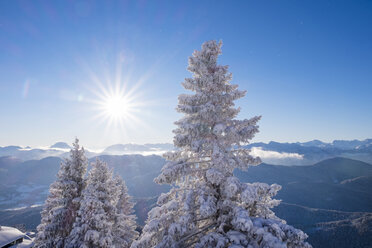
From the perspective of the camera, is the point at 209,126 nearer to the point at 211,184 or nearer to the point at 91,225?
the point at 211,184

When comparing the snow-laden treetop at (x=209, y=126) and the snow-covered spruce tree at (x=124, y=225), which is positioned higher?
the snow-laden treetop at (x=209, y=126)

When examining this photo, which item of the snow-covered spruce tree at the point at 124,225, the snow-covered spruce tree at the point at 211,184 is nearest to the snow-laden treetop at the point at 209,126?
the snow-covered spruce tree at the point at 211,184

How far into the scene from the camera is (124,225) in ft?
→ 63.0

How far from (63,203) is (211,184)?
480 inches

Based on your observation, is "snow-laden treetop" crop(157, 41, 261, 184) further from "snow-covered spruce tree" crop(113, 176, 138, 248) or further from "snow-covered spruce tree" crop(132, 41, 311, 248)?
"snow-covered spruce tree" crop(113, 176, 138, 248)

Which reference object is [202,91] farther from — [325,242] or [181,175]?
[325,242]

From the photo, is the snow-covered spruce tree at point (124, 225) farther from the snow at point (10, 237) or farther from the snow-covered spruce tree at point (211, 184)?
the snow at point (10, 237)

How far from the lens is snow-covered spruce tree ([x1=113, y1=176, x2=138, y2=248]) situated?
18.8 m

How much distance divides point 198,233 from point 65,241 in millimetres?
11266

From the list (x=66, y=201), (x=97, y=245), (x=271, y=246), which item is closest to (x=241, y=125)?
(x=271, y=246)

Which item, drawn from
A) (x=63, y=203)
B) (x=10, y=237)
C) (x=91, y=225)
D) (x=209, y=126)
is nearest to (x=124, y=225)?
(x=91, y=225)

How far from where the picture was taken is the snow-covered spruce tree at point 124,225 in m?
18.8

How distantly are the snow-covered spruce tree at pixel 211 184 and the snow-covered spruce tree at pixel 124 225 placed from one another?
35.8 ft

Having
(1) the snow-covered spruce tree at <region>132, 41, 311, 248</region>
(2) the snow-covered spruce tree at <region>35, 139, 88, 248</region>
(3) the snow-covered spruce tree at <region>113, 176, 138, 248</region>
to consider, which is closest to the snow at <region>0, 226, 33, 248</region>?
(3) the snow-covered spruce tree at <region>113, 176, 138, 248</region>
